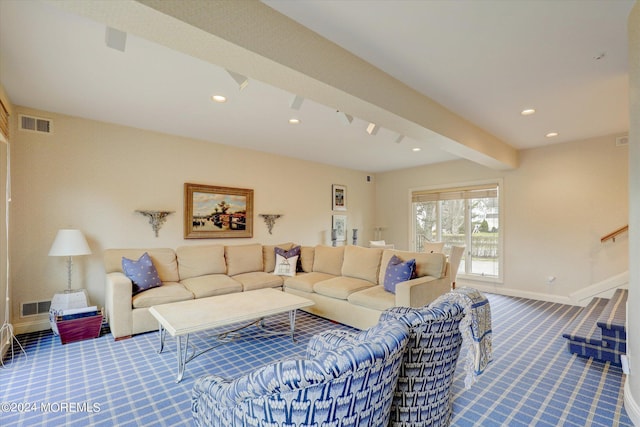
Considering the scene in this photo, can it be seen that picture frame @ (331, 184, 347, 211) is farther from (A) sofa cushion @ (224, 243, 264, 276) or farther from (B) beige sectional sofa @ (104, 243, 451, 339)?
(A) sofa cushion @ (224, 243, 264, 276)

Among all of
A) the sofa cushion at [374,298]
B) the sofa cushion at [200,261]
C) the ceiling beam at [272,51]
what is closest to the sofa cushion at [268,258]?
the sofa cushion at [200,261]

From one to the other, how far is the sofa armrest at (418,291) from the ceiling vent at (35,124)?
441 cm

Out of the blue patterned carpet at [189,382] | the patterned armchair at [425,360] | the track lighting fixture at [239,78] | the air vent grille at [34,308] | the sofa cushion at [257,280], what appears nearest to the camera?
the patterned armchair at [425,360]

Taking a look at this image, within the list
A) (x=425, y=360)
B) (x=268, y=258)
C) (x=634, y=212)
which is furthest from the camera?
(x=268, y=258)

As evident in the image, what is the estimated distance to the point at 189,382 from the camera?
2395 mm

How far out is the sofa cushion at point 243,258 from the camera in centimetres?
456

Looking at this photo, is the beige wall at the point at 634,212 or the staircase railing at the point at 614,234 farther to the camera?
the staircase railing at the point at 614,234

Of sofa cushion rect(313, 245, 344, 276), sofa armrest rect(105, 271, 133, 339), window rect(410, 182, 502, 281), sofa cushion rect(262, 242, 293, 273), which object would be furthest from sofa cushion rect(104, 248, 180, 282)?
window rect(410, 182, 502, 281)

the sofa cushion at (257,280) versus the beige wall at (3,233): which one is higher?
the beige wall at (3,233)

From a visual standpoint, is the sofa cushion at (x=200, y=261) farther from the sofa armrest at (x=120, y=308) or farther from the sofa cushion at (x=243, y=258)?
the sofa armrest at (x=120, y=308)

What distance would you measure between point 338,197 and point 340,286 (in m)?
3.14

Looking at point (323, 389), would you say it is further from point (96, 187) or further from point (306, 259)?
point (96, 187)

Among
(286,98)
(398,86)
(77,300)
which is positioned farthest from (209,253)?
(398,86)

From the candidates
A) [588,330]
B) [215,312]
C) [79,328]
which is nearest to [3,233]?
[79,328]
